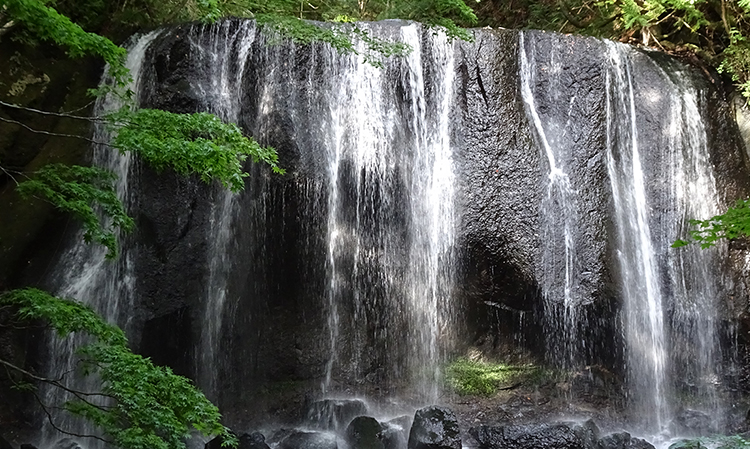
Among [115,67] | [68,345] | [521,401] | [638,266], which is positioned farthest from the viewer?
[638,266]

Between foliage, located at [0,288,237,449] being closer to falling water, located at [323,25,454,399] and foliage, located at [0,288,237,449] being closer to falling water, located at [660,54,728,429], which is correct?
falling water, located at [323,25,454,399]

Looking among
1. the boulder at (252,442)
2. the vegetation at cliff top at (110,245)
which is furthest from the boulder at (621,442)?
the vegetation at cliff top at (110,245)

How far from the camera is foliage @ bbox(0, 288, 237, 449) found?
409cm

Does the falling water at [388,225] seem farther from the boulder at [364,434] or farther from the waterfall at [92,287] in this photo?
the waterfall at [92,287]

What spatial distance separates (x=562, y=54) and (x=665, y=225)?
3167 millimetres

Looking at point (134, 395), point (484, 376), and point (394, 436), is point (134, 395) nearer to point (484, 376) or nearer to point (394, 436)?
point (394, 436)

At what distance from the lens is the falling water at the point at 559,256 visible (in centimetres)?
843

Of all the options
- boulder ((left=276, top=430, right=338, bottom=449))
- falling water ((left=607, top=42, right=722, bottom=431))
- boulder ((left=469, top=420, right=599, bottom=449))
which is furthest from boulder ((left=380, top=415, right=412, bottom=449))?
falling water ((left=607, top=42, right=722, bottom=431))

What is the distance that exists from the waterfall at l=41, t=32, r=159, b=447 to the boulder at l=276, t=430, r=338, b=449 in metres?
2.55

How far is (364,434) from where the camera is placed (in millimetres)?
6875

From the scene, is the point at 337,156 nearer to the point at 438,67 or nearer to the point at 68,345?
the point at 438,67

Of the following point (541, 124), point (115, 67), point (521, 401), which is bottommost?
point (521, 401)

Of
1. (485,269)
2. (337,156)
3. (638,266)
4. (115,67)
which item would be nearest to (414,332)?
(485,269)

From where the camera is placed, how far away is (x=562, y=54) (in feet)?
31.5
